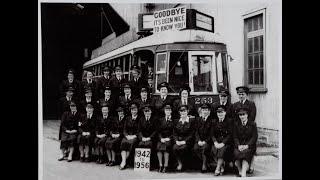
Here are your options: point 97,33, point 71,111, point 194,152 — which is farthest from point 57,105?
point 194,152

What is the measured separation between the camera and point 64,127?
6.14 metres

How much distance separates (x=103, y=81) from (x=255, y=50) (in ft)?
6.63

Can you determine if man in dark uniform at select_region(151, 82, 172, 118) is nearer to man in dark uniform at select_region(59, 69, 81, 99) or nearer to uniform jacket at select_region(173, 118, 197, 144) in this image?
uniform jacket at select_region(173, 118, 197, 144)

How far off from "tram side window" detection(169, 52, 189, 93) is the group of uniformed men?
0.09 m

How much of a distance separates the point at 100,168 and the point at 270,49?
2.69 m

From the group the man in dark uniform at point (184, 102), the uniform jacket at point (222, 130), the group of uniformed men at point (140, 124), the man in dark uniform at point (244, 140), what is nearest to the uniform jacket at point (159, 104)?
the group of uniformed men at point (140, 124)

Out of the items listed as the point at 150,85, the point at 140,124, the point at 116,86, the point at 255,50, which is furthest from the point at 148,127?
the point at 255,50

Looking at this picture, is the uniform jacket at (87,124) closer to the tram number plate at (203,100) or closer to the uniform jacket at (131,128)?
the uniform jacket at (131,128)

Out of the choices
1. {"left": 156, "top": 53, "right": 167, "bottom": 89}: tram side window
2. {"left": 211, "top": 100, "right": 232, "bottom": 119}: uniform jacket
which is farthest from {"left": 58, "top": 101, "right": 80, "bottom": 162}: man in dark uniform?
{"left": 211, "top": 100, "right": 232, "bottom": 119}: uniform jacket

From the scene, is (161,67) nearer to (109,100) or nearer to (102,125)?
(109,100)
